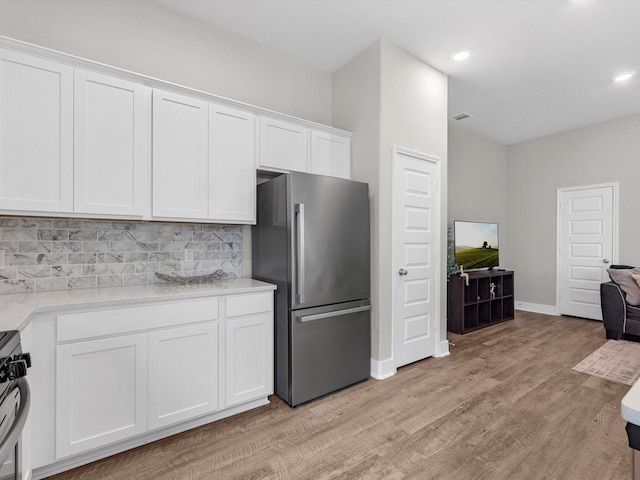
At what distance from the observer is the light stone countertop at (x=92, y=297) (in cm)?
145

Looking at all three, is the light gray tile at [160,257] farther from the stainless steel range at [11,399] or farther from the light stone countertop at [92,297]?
the stainless steel range at [11,399]

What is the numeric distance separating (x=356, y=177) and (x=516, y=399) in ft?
7.46

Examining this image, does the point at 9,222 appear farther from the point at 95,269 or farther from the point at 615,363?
the point at 615,363

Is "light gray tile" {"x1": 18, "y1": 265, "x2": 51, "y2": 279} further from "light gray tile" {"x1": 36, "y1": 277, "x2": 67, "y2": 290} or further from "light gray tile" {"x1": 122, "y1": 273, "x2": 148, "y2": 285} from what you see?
"light gray tile" {"x1": 122, "y1": 273, "x2": 148, "y2": 285}

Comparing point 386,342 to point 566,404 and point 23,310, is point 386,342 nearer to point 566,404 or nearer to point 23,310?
point 566,404

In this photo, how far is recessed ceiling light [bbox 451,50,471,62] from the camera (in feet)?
10.3

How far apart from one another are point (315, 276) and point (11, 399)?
1.75 meters

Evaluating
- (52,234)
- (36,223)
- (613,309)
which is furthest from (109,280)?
(613,309)

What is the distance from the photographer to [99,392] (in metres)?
1.75

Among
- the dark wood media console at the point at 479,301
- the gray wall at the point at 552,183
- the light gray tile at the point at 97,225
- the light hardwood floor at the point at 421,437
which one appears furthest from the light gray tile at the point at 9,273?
the gray wall at the point at 552,183

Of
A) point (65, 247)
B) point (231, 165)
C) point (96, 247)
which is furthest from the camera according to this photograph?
point (231, 165)

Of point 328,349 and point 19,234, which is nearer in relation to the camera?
point 19,234

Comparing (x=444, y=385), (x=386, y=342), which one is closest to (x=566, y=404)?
(x=444, y=385)

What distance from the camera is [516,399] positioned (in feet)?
8.20
